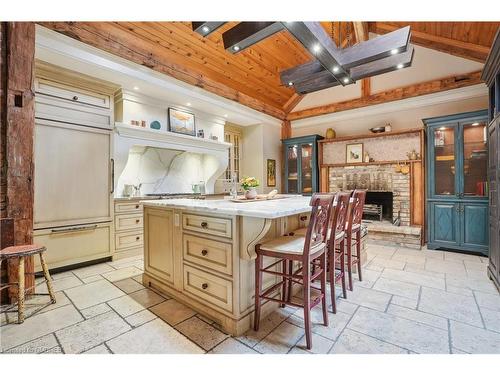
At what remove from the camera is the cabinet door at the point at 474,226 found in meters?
3.70

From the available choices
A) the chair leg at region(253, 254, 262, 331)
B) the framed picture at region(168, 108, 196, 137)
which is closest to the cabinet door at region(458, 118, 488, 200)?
the chair leg at region(253, 254, 262, 331)

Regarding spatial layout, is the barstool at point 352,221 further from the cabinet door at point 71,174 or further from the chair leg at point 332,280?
the cabinet door at point 71,174

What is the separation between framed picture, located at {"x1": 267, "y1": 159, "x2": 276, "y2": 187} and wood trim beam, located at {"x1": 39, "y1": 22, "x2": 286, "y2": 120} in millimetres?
1519

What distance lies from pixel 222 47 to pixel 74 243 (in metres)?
3.79

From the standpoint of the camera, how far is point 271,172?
20.6ft

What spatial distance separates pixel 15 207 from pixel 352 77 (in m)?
3.61

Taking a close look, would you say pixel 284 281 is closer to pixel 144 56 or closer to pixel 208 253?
pixel 208 253

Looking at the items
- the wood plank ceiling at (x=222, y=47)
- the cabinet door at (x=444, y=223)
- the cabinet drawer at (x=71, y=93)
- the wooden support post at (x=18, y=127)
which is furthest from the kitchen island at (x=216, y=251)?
the cabinet door at (x=444, y=223)

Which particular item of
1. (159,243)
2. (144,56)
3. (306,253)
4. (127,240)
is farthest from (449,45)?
(127,240)

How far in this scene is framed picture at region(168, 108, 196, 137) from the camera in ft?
14.6

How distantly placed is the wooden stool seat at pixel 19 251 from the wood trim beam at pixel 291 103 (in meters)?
5.75

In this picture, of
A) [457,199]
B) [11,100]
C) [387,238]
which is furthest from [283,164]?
[11,100]

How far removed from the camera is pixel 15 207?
227 centimetres

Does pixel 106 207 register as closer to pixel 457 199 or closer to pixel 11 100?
pixel 11 100
